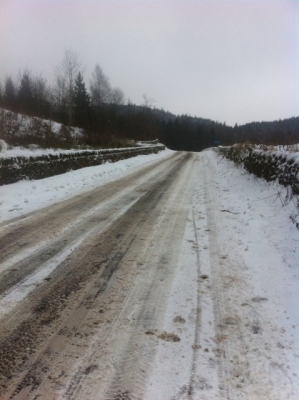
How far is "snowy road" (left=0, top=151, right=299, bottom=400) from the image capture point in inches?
74.6

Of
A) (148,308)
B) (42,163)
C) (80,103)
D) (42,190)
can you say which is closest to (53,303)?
(148,308)

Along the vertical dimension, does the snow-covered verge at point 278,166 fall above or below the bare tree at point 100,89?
below

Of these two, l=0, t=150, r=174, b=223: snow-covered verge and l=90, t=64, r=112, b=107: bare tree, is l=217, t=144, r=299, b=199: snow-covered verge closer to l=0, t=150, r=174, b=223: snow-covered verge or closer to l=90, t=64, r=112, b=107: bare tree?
l=0, t=150, r=174, b=223: snow-covered verge

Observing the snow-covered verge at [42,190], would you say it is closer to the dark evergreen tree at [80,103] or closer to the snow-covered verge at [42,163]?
the snow-covered verge at [42,163]

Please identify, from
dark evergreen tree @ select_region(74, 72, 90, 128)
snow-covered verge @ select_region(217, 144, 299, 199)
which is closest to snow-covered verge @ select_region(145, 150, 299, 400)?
snow-covered verge @ select_region(217, 144, 299, 199)

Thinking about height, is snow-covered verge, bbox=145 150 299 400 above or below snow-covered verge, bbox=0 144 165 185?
below

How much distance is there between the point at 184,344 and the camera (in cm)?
223

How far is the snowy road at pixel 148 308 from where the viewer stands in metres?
1.90

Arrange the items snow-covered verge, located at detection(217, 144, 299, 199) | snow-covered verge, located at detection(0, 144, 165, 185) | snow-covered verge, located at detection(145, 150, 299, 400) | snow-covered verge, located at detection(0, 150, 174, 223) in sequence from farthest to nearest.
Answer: snow-covered verge, located at detection(0, 144, 165, 185) → snow-covered verge, located at detection(0, 150, 174, 223) → snow-covered verge, located at detection(217, 144, 299, 199) → snow-covered verge, located at detection(145, 150, 299, 400)

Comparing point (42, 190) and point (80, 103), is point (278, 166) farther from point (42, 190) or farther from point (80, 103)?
point (80, 103)

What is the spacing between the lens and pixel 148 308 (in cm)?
270

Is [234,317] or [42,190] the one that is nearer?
Answer: [234,317]

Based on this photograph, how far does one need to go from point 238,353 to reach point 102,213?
13.7 ft

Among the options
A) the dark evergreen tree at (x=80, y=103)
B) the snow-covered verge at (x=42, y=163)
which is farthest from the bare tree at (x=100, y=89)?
the snow-covered verge at (x=42, y=163)
